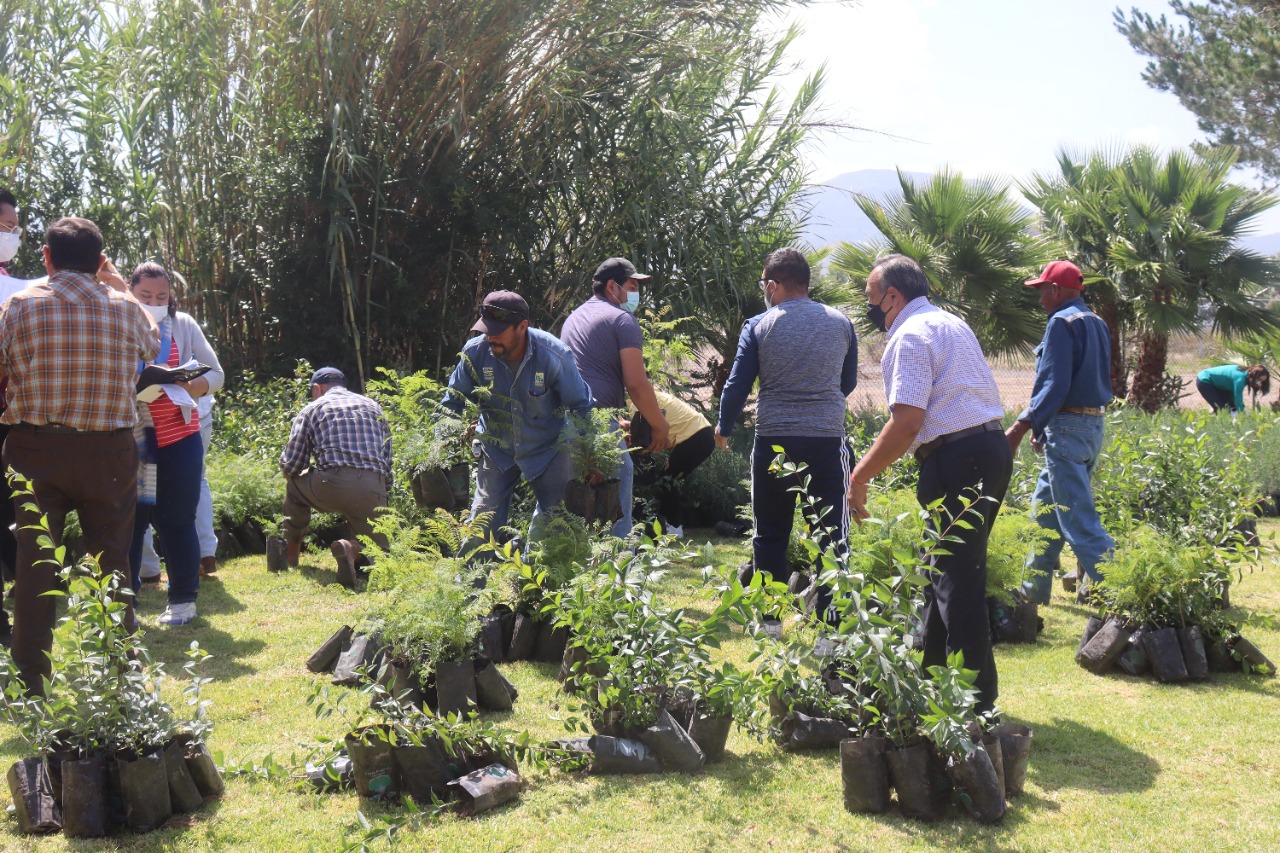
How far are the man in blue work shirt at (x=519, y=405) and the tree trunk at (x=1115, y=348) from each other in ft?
31.2

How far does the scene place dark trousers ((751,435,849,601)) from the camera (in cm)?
523

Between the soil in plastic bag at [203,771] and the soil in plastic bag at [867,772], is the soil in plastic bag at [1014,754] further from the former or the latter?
the soil in plastic bag at [203,771]

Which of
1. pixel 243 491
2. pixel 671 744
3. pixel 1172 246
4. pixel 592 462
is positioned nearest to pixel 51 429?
pixel 592 462

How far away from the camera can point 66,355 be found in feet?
13.9

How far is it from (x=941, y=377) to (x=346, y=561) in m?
3.95

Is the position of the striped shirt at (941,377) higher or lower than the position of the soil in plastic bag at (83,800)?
higher

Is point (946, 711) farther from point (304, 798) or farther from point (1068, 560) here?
point (1068, 560)

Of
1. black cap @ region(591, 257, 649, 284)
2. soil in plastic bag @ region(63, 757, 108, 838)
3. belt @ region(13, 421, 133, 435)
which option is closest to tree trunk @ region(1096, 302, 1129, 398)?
black cap @ region(591, 257, 649, 284)

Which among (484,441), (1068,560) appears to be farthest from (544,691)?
(1068,560)

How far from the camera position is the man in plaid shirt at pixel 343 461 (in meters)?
6.80

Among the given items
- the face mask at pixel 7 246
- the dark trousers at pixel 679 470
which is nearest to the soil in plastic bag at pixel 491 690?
the face mask at pixel 7 246

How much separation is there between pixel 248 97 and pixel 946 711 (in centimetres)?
860

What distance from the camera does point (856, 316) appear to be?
1320 cm

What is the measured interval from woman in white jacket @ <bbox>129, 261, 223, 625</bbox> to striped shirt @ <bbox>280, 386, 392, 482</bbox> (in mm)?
1001
